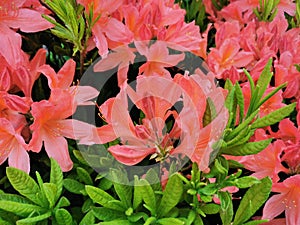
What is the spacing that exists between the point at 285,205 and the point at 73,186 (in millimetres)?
398

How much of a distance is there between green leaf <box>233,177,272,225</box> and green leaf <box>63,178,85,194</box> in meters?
0.28

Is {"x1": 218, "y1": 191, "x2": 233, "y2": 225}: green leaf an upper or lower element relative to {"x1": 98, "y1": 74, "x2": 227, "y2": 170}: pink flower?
lower

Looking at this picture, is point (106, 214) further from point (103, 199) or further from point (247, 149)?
point (247, 149)

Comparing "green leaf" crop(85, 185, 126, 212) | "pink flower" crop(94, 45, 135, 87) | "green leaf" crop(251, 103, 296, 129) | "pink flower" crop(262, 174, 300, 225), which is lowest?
"pink flower" crop(262, 174, 300, 225)

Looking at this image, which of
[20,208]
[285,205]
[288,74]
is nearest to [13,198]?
[20,208]

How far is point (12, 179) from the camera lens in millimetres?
883

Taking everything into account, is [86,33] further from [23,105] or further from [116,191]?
[116,191]

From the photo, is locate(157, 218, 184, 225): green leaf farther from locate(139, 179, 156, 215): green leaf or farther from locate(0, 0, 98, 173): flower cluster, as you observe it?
locate(0, 0, 98, 173): flower cluster

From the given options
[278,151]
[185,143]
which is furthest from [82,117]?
[278,151]

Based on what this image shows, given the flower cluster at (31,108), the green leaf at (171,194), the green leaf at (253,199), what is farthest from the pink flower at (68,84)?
the green leaf at (253,199)

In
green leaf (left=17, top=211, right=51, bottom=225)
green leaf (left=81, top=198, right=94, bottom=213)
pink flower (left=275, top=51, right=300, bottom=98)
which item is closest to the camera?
green leaf (left=17, top=211, right=51, bottom=225)

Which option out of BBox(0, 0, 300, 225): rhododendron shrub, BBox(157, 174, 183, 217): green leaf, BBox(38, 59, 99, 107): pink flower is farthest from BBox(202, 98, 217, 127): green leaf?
BBox(38, 59, 99, 107): pink flower

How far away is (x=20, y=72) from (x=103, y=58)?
0.53 feet

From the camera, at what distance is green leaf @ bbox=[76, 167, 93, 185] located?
96cm
